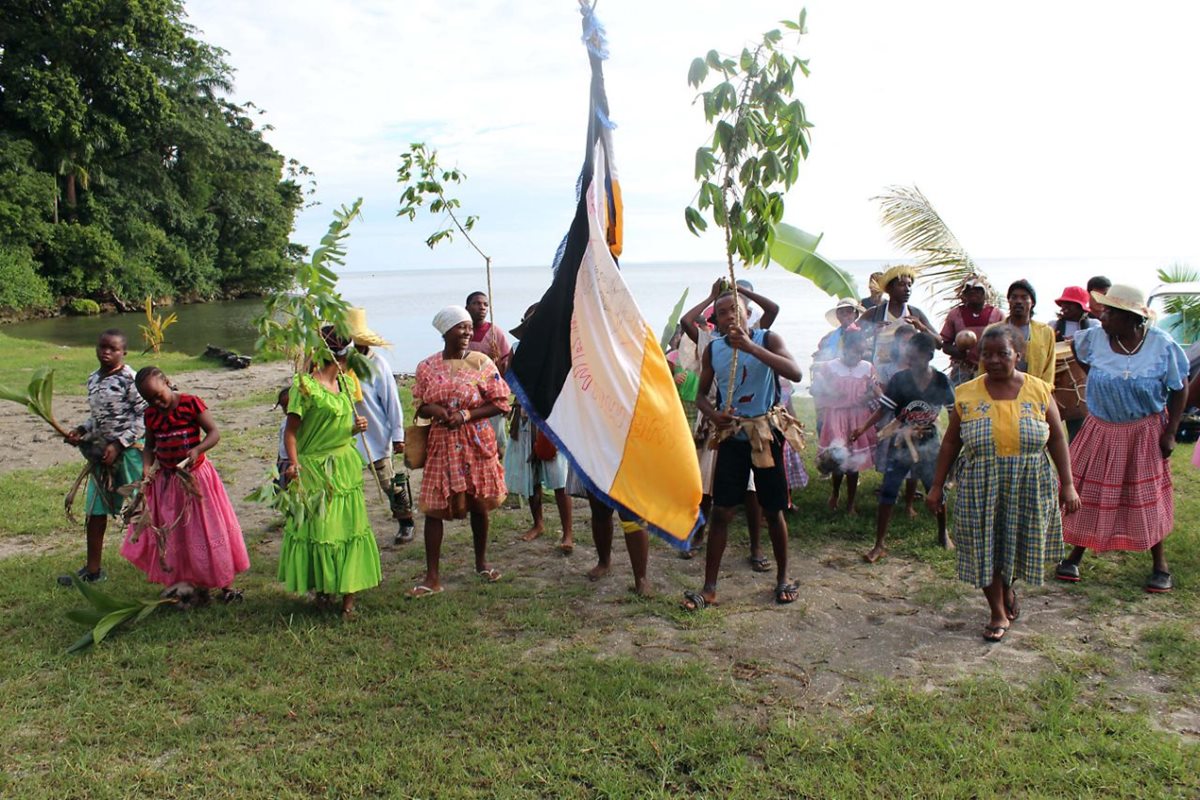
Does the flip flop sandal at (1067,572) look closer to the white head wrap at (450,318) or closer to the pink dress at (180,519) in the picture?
the white head wrap at (450,318)

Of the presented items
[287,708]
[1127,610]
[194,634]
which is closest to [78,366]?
[194,634]

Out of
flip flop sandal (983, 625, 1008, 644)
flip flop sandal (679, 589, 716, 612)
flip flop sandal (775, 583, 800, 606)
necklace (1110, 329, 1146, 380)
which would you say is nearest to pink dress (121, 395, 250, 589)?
flip flop sandal (679, 589, 716, 612)

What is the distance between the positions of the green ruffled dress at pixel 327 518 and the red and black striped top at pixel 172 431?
80 centimetres

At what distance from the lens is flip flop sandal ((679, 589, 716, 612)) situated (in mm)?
5098

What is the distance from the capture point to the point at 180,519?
203 inches

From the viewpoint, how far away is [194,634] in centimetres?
482

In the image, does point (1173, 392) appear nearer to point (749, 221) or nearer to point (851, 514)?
point (851, 514)

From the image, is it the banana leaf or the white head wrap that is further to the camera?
the banana leaf

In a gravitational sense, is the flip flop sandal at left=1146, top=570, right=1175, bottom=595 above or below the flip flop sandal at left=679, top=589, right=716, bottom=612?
above

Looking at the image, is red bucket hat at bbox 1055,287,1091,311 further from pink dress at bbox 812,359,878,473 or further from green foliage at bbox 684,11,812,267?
green foliage at bbox 684,11,812,267

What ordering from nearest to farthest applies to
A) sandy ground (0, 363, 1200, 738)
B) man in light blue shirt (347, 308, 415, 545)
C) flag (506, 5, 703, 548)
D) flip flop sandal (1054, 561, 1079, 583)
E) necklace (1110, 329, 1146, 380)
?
sandy ground (0, 363, 1200, 738) → flag (506, 5, 703, 548) → necklace (1110, 329, 1146, 380) → flip flop sandal (1054, 561, 1079, 583) → man in light blue shirt (347, 308, 415, 545)

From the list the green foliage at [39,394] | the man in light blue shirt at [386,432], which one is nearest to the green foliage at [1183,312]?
the man in light blue shirt at [386,432]

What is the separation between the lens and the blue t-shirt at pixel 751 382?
506 cm

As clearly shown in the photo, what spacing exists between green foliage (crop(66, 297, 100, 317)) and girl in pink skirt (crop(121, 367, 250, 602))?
135ft
